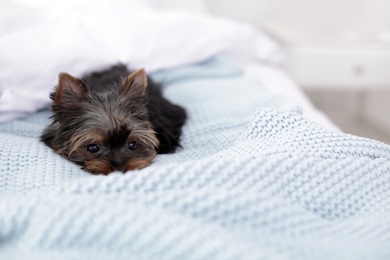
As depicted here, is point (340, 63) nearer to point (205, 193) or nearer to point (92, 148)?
point (92, 148)

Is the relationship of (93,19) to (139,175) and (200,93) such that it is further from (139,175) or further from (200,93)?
(139,175)

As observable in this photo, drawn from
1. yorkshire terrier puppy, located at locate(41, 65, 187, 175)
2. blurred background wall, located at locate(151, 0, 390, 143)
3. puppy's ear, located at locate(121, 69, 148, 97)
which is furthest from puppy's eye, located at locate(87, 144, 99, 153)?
blurred background wall, located at locate(151, 0, 390, 143)

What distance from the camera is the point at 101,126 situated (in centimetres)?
152

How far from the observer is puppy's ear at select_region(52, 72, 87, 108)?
148 centimetres

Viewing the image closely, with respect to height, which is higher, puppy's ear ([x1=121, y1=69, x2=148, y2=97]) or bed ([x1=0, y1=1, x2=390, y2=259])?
puppy's ear ([x1=121, y1=69, x2=148, y2=97])

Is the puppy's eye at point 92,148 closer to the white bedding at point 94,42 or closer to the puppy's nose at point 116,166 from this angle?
the puppy's nose at point 116,166

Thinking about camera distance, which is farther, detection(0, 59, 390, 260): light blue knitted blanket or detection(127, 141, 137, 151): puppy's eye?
detection(127, 141, 137, 151): puppy's eye

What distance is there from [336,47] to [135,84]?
68.1 inches

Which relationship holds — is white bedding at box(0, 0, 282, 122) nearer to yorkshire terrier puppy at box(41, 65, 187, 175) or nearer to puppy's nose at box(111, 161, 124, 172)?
yorkshire terrier puppy at box(41, 65, 187, 175)

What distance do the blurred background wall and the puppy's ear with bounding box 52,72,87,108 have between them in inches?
68.3

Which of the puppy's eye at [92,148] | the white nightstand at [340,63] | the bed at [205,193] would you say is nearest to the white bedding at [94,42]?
the bed at [205,193]

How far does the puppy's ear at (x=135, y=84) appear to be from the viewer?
1602mm

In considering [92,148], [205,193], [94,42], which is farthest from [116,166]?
[94,42]

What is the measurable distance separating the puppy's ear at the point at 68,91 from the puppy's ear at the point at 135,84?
0.15 m
